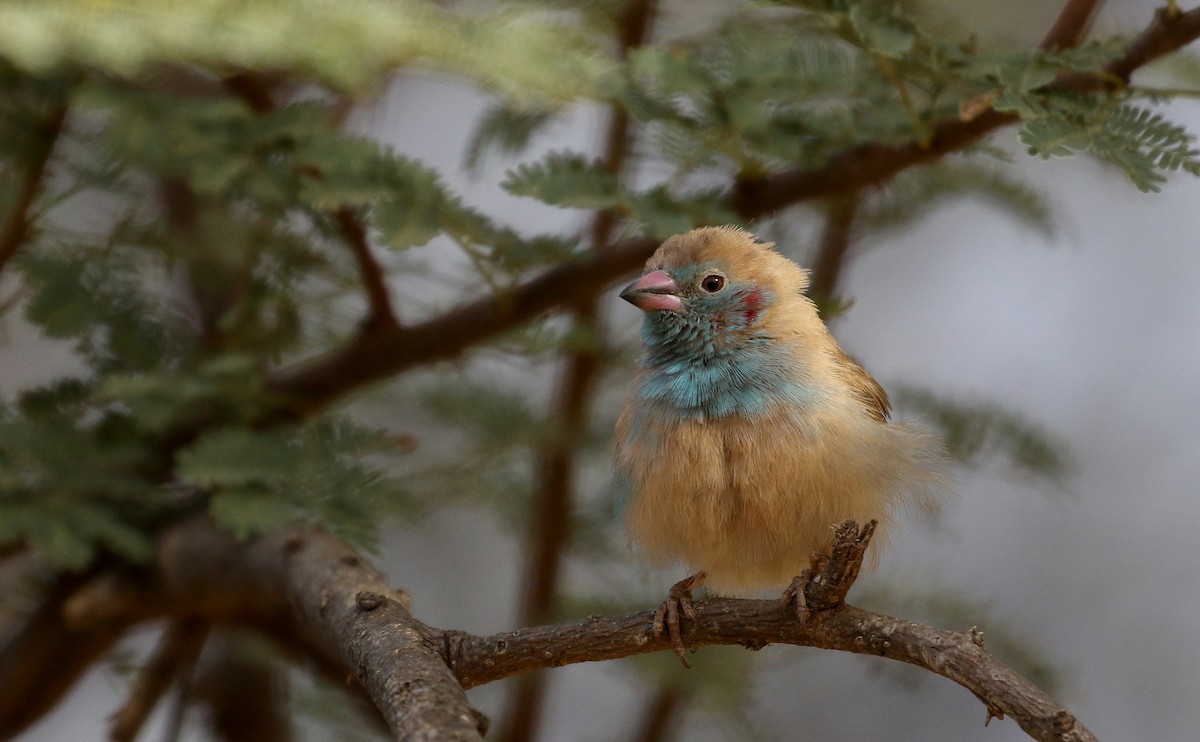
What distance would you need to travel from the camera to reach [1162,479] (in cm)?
462

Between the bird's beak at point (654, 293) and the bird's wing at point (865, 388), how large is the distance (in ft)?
1.17

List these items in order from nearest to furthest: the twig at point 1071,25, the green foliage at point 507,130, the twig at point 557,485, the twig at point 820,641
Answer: the twig at point 820,641
the twig at point 1071,25
the green foliage at point 507,130
the twig at point 557,485

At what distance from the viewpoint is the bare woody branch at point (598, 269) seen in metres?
2.32

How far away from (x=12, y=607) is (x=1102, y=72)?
2.52 m

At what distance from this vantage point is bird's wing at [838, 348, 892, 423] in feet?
8.12

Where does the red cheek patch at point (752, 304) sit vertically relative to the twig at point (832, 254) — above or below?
below

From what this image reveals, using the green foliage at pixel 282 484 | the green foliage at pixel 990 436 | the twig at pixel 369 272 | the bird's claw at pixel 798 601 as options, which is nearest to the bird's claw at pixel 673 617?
the bird's claw at pixel 798 601

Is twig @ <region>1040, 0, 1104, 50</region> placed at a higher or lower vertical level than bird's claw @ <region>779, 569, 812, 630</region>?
higher

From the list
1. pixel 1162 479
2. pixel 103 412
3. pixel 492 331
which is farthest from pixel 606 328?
pixel 1162 479

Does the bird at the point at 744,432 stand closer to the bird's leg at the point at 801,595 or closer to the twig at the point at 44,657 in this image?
the bird's leg at the point at 801,595

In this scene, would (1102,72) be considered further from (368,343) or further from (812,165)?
(368,343)

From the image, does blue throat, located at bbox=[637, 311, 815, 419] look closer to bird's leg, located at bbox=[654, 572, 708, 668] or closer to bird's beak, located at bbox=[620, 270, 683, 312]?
bird's beak, located at bbox=[620, 270, 683, 312]

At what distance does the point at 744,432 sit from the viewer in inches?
90.2

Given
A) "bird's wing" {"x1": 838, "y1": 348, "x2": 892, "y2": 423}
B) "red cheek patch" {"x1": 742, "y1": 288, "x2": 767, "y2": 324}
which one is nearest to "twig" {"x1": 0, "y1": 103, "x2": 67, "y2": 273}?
"red cheek patch" {"x1": 742, "y1": 288, "x2": 767, "y2": 324}
